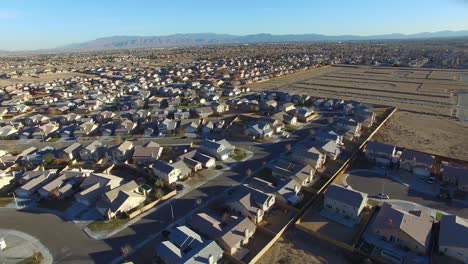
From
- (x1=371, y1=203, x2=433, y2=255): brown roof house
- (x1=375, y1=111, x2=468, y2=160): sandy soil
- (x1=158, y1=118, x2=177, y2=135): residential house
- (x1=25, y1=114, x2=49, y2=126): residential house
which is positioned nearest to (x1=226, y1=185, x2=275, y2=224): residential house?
(x1=371, y1=203, x2=433, y2=255): brown roof house

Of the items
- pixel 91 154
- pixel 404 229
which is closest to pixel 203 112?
pixel 91 154

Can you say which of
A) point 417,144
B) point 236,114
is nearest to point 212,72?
point 236,114

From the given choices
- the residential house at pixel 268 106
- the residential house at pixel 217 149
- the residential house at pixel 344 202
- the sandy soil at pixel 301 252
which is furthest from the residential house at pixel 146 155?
the residential house at pixel 268 106

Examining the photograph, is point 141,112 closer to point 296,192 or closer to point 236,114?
point 236,114

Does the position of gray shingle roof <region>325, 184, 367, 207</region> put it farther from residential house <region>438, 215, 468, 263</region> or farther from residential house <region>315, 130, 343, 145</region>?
residential house <region>315, 130, 343, 145</region>

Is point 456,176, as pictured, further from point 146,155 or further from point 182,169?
point 146,155

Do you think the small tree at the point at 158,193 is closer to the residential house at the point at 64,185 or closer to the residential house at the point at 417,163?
the residential house at the point at 64,185
